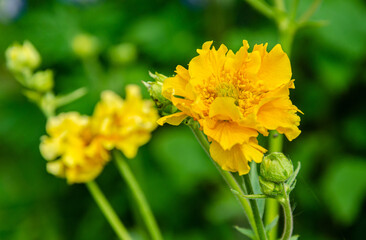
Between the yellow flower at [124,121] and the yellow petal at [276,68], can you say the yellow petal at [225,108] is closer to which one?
the yellow petal at [276,68]

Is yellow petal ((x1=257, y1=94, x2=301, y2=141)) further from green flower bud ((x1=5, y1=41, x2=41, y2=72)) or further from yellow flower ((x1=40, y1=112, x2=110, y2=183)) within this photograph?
green flower bud ((x1=5, y1=41, x2=41, y2=72))

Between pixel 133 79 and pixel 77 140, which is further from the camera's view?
pixel 133 79

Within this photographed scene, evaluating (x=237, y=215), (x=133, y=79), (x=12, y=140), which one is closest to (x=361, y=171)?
(x=237, y=215)

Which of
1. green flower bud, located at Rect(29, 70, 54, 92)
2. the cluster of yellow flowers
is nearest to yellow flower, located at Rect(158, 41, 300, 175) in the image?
the cluster of yellow flowers

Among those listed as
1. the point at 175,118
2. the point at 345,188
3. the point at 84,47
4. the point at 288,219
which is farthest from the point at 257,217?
the point at 84,47

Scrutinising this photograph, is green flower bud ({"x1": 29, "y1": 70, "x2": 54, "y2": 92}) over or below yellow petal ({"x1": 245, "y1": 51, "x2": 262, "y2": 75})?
below

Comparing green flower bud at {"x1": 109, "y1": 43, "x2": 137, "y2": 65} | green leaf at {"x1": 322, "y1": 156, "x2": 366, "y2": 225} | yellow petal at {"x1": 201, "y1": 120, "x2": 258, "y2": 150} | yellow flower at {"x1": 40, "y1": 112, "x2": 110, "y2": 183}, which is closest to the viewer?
yellow petal at {"x1": 201, "y1": 120, "x2": 258, "y2": 150}

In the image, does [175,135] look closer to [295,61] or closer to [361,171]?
[295,61]
